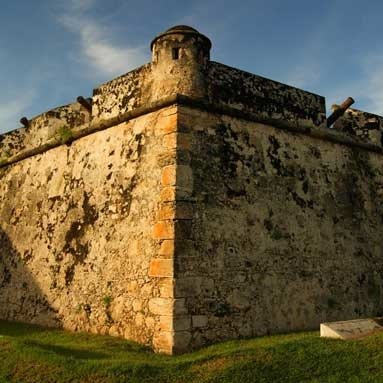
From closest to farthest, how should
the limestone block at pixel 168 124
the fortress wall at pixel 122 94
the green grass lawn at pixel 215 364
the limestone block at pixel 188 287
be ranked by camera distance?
the green grass lawn at pixel 215 364 → the limestone block at pixel 188 287 → the limestone block at pixel 168 124 → the fortress wall at pixel 122 94

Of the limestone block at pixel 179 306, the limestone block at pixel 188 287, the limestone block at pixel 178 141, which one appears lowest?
the limestone block at pixel 179 306

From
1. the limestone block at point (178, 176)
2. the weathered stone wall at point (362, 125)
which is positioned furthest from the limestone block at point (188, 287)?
the weathered stone wall at point (362, 125)

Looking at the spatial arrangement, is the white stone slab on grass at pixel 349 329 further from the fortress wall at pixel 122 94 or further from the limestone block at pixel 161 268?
the fortress wall at pixel 122 94

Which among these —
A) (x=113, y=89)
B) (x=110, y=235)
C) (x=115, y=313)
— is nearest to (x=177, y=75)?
(x=113, y=89)

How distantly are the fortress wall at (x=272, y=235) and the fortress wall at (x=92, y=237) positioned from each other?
485 mm

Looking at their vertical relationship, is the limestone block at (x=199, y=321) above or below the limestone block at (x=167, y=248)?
below

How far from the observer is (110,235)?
632cm

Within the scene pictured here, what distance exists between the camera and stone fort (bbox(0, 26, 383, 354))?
5594 mm

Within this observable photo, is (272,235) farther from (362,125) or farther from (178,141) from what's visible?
(362,125)

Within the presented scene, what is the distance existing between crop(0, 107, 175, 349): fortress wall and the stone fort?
2 centimetres

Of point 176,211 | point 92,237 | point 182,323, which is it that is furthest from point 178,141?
point 182,323

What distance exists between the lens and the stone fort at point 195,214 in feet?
18.4

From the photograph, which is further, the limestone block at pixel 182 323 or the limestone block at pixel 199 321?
the limestone block at pixel 199 321

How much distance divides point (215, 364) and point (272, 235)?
8.08 ft
